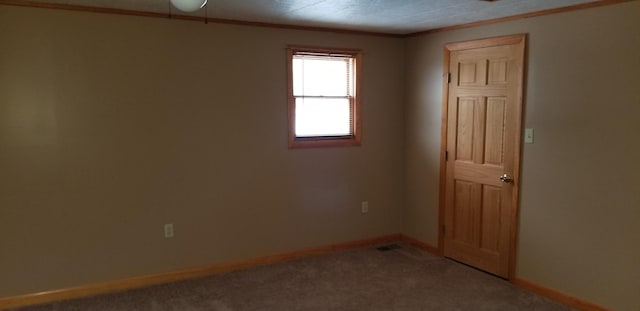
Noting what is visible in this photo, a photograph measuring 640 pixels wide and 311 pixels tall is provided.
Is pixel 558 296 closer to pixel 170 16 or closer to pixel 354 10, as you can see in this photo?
pixel 354 10

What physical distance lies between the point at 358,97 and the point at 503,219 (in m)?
1.76

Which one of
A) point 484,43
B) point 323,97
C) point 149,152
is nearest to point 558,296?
point 484,43

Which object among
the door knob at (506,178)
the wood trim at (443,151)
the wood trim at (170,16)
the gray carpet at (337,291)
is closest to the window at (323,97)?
the wood trim at (170,16)

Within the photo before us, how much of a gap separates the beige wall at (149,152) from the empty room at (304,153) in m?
0.01

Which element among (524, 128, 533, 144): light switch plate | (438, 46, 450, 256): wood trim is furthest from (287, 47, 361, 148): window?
(524, 128, 533, 144): light switch plate

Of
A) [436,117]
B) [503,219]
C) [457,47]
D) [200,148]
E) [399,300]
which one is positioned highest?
[457,47]

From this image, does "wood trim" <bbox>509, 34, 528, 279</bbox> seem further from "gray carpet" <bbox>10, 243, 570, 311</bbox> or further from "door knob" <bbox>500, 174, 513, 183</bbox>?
"gray carpet" <bbox>10, 243, 570, 311</bbox>

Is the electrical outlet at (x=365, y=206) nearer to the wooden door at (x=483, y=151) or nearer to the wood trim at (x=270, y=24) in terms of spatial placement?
the wooden door at (x=483, y=151)

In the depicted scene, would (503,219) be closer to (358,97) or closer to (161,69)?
(358,97)

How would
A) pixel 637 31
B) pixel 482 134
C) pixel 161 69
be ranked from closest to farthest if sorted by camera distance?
pixel 637 31 → pixel 161 69 → pixel 482 134

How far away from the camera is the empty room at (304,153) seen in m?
3.18

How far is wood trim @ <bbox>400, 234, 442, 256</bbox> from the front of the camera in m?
4.51

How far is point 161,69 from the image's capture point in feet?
11.9

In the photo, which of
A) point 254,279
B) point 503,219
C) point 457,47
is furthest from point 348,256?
point 457,47
